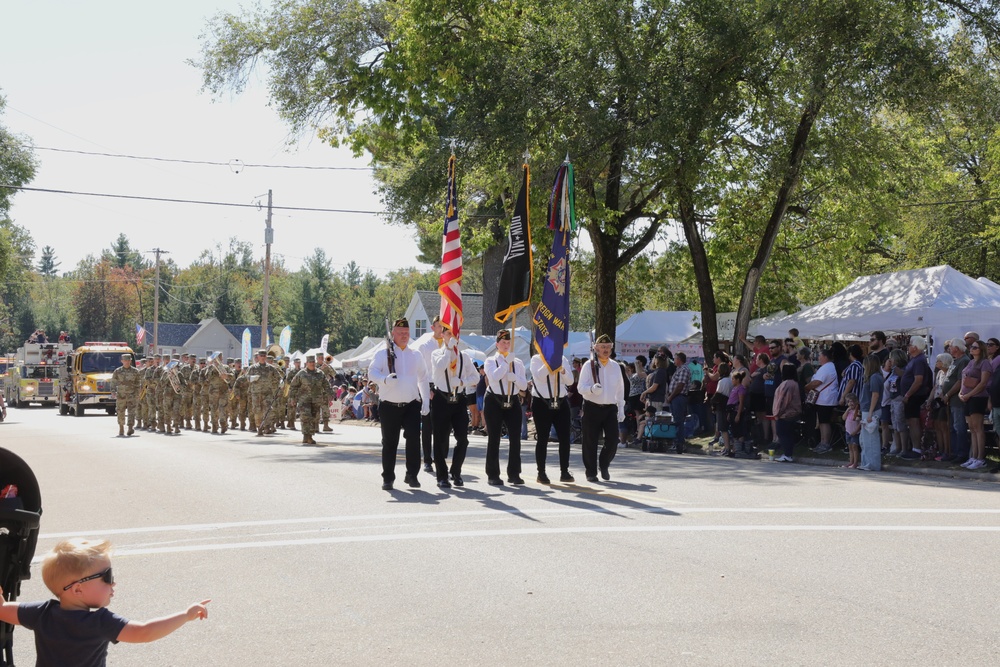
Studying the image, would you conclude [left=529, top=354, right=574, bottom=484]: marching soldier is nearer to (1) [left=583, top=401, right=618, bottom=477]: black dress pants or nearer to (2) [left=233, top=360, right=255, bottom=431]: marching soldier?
(1) [left=583, top=401, right=618, bottom=477]: black dress pants

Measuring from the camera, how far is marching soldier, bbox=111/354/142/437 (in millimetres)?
28375

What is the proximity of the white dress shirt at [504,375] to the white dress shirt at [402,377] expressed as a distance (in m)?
0.87

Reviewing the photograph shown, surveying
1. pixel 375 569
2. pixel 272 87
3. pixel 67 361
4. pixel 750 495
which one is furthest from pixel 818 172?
pixel 67 361

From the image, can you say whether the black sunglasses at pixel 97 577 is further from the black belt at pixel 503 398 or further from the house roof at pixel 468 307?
the house roof at pixel 468 307

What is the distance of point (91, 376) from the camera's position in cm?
4359

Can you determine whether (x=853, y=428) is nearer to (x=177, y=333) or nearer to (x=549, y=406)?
(x=549, y=406)

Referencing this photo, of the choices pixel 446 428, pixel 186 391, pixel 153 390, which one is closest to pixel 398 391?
pixel 446 428

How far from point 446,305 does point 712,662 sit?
1205 centimetres

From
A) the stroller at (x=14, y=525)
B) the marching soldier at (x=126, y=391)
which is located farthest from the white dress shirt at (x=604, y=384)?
the marching soldier at (x=126, y=391)

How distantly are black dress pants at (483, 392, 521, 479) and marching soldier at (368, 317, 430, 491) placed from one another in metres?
0.85

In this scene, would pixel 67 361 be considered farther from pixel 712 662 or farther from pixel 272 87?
pixel 712 662

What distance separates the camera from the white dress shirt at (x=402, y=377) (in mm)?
13641

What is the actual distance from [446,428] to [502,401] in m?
0.79

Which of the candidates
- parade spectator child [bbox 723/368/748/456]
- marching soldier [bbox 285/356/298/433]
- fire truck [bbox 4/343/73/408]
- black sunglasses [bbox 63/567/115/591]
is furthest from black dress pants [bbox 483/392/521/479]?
fire truck [bbox 4/343/73/408]
